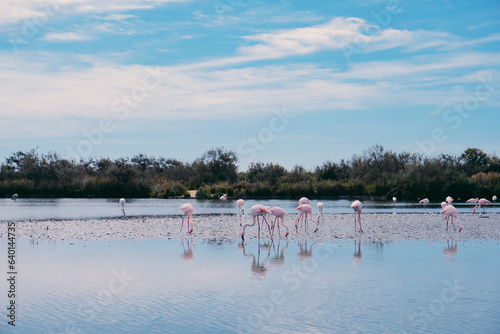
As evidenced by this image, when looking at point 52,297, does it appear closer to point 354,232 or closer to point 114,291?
point 114,291

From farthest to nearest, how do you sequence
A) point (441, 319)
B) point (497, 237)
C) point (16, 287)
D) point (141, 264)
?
1. point (497, 237)
2. point (141, 264)
3. point (16, 287)
4. point (441, 319)

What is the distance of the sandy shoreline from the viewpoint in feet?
57.6

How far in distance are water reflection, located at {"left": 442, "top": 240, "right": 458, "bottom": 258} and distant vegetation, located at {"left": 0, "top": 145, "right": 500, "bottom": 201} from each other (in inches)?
1054

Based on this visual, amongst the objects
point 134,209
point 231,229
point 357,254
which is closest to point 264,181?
point 134,209

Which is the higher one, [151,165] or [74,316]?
[151,165]

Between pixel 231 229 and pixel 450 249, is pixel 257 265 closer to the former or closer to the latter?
pixel 450 249

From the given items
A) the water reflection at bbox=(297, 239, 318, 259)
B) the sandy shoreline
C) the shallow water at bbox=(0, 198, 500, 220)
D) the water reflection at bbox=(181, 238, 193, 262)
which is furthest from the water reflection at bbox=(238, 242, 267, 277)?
the shallow water at bbox=(0, 198, 500, 220)

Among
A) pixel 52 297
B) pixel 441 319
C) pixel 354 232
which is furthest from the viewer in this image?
pixel 354 232

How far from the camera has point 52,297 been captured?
917cm

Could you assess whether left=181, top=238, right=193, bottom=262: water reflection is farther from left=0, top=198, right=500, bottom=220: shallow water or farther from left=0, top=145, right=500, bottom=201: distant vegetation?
left=0, top=145, right=500, bottom=201: distant vegetation

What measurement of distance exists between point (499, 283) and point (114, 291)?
21.3 ft

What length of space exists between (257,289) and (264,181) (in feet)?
130

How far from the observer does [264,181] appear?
4931cm

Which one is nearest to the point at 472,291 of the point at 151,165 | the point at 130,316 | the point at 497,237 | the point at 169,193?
the point at 130,316
